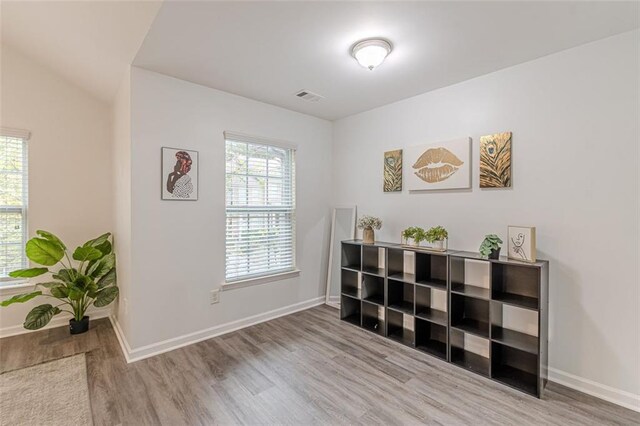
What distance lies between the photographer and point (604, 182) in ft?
7.30

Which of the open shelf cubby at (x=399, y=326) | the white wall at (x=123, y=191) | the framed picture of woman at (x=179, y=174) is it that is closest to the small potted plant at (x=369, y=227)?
the open shelf cubby at (x=399, y=326)

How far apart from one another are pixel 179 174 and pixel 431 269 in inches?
107

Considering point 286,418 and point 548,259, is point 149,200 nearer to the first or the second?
point 286,418

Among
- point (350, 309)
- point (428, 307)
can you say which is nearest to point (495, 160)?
point (428, 307)

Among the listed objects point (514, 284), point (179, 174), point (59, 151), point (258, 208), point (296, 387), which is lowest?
point (296, 387)

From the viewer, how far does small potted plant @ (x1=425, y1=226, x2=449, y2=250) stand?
290 cm

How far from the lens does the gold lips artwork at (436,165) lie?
302 cm

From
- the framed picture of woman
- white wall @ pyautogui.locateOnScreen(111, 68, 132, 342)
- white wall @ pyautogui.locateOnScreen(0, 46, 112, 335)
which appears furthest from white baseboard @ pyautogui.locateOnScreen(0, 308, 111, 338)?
the framed picture of woman

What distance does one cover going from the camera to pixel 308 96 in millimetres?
3420

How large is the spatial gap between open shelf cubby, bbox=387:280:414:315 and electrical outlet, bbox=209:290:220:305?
1836 mm

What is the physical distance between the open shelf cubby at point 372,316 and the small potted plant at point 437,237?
3.34 ft

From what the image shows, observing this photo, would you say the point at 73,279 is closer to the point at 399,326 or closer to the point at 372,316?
the point at 372,316

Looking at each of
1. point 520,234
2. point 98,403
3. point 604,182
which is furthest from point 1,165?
point 604,182

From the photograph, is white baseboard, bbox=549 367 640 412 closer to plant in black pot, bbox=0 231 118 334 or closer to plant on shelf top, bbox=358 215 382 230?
plant on shelf top, bbox=358 215 382 230
